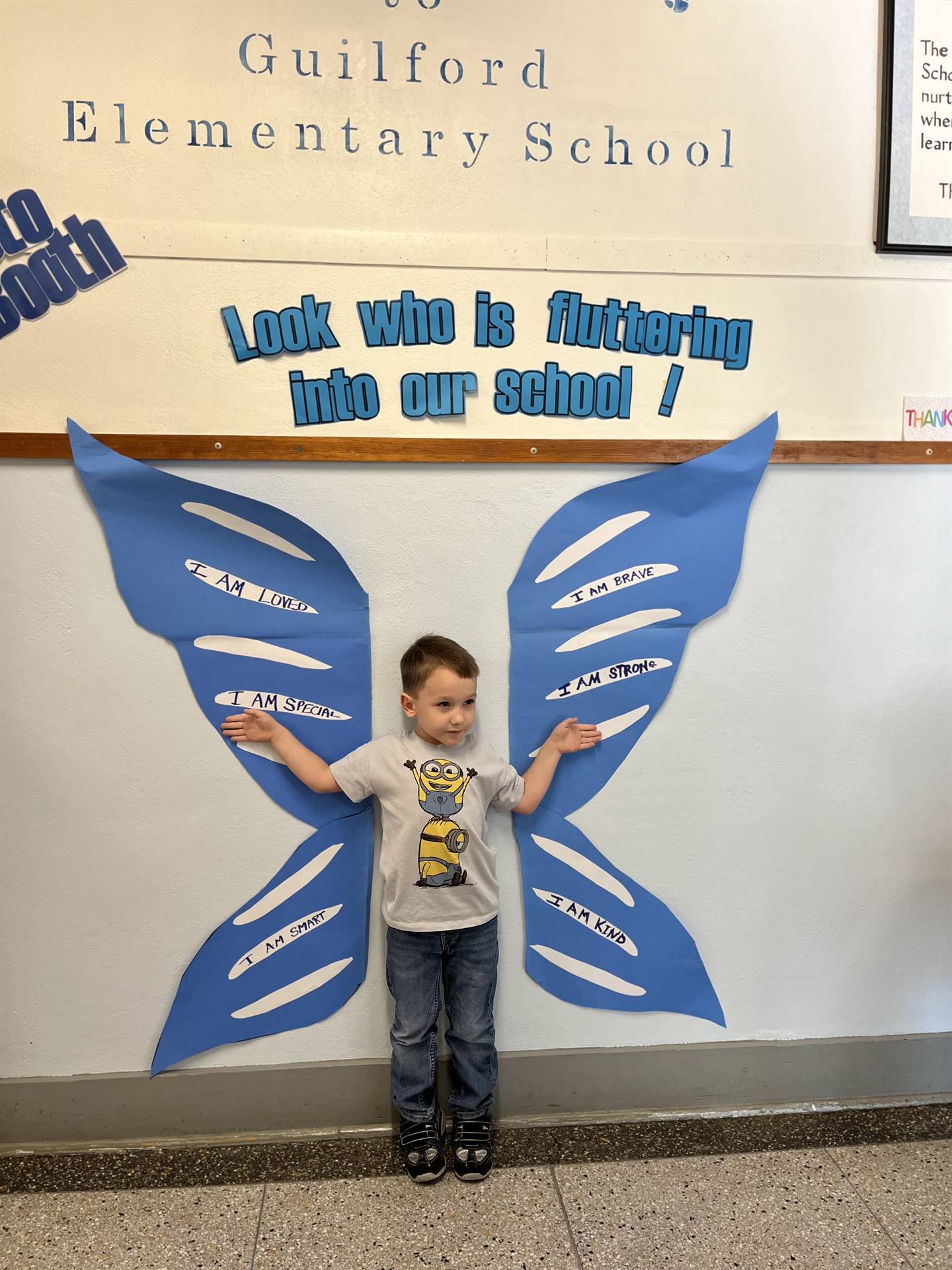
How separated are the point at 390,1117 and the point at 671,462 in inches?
57.9

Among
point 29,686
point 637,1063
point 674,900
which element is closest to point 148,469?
point 29,686

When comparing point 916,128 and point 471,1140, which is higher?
point 916,128

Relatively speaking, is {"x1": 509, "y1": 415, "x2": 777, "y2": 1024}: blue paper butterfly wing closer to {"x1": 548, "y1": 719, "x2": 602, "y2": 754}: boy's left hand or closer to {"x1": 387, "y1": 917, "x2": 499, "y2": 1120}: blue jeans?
{"x1": 548, "y1": 719, "x2": 602, "y2": 754}: boy's left hand

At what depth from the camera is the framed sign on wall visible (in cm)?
163

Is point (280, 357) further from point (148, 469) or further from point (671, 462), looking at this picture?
point (671, 462)

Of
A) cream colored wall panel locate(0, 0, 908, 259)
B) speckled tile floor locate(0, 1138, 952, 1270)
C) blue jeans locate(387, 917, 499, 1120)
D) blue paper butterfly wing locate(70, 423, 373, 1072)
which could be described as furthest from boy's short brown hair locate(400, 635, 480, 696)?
speckled tile floor locate(0, 1138, 952, 1270)

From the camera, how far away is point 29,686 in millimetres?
1632

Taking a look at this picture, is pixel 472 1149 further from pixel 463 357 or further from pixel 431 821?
pixel 463 357

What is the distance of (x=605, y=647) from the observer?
1.72 meters

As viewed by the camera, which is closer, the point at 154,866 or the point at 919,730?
the point at 154,866

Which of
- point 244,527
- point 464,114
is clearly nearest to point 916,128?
point 464,114

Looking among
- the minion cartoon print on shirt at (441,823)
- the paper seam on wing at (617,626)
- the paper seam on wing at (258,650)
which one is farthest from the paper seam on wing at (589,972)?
the paper seam on wing at (258,650)

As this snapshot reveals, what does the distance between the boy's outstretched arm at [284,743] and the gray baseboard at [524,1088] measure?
2.03ft

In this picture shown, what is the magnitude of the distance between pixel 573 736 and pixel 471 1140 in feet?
2.69
